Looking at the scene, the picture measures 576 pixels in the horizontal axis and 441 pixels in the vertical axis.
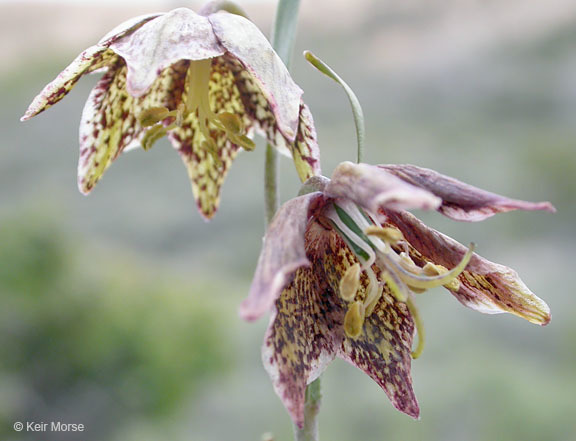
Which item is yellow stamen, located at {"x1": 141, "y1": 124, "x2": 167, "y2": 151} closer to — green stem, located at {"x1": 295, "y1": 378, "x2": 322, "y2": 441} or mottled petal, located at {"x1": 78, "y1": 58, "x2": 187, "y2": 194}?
mottled petal, located at {"x1": 78, "y1": 58, "x2": 187, "y2": 194}

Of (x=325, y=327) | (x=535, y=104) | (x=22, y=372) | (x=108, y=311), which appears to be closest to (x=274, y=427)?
(x=108, y=311)

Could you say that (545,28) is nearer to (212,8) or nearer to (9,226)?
(9,226)

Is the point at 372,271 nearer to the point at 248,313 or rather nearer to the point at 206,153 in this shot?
the point at 248,313

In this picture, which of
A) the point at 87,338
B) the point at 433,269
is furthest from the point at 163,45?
the point at 87,338

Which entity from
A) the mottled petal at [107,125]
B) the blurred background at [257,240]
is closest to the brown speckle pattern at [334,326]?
the mottled petal at [107,125]

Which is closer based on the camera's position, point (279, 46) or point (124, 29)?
point (124, 29)

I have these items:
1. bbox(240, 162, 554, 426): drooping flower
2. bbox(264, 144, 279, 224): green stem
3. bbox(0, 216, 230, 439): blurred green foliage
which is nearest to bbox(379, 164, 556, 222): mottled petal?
bbox(240, 162, 554, 426): drooping flower
